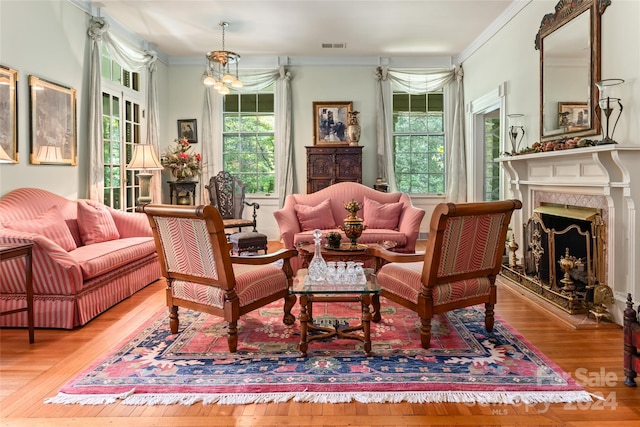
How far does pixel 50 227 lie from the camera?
158 inches

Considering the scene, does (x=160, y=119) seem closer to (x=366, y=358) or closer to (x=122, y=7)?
(x=122, y=7)

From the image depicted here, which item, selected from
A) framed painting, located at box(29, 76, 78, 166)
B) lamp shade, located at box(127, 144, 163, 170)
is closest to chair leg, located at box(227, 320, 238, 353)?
framed painting, located at box(29, 76, 78, 166)

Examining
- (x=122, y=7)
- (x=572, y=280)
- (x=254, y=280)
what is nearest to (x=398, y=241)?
(x=572, y=280)

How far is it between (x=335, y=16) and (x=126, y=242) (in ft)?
12.5

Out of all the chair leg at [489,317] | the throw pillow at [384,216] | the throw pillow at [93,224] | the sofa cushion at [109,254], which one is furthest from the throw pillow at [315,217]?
the chair leg at [489,317]

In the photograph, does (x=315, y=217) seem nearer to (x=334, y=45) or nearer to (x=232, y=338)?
(x=232, y=338)

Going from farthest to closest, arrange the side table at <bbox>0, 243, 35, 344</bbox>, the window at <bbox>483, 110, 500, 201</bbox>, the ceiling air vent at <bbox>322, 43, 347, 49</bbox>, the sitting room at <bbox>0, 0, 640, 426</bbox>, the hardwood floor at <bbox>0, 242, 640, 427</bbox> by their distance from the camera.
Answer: the window at <bbox>483, 110, 500, 201</bbox> → the ceiling air vent at <bbox>322, 43, 347, 49</bbox> → the side table at <bbox>0, 243, 35, 344</bbox> → the sitting room at <bbox>0, 0, 640, 426</bbox> → the hardwood floor at <bbox>0, 242, 640, 427</bbox>

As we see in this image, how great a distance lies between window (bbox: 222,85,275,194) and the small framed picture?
50 cm

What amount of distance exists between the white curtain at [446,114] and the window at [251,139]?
6.26 ft

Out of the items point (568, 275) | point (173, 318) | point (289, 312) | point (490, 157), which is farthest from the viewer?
point (490, 157)

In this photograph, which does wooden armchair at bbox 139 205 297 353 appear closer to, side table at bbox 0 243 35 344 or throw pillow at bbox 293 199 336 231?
side table at bbox 0 243 35 344

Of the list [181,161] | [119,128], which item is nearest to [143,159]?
[119,128]

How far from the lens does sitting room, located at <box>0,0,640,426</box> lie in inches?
96.7

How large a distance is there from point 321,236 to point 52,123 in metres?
2.96
